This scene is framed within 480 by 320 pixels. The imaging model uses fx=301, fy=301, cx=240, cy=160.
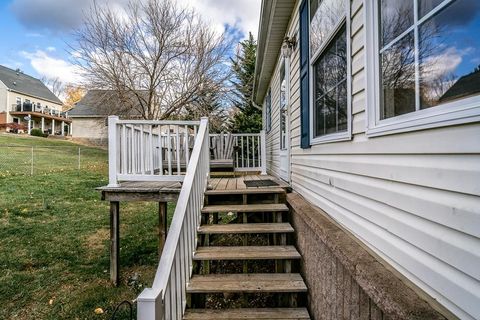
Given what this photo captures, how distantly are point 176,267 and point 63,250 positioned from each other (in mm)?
3964

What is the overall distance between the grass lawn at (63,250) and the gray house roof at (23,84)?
1173 inches

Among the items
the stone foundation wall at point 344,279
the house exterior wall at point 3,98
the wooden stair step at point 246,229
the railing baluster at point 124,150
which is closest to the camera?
the stone foundation wall at point 344,279

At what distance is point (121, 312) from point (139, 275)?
106 cm

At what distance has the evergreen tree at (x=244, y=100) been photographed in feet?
51.4

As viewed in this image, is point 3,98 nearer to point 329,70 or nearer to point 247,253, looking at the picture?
point 247,253

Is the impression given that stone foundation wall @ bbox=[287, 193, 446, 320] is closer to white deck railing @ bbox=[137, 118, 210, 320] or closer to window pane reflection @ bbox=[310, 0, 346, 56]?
white deck railing @ bbox=[137, 118, 210, 320]

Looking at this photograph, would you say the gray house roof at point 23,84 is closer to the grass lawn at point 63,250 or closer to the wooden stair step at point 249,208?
the grass lawn at point 63,250

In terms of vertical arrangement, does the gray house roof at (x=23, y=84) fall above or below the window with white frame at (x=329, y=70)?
above

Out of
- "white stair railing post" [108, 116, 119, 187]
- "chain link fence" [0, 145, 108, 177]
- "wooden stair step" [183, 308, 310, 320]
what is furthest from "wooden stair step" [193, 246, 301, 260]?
"chain link fence" [0, 145, 108, 177]

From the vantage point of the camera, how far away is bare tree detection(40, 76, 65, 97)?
47781 millimetres

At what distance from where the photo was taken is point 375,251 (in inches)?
66.3

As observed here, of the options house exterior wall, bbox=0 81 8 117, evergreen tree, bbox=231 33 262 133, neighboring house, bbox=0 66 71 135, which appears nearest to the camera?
evergreen tree, bbox=231 33 262 133

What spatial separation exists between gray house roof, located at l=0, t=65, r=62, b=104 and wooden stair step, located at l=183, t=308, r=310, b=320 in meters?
39.2

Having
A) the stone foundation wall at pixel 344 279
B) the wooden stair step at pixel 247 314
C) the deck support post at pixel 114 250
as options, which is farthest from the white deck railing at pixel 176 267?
the deck support post at pixel 114 250
